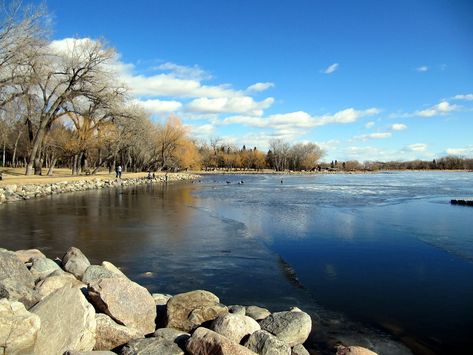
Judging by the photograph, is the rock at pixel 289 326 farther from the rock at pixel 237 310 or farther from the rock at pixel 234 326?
the rock at pixel 237 310

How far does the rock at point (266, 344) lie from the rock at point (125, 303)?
1.53 metres

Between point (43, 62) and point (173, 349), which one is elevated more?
point (43, 62)

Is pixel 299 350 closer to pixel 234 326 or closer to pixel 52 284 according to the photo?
pixel 234 326

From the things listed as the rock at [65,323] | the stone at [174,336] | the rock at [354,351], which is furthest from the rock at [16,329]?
the rock at [354,351]

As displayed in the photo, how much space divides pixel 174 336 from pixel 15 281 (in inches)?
92.7

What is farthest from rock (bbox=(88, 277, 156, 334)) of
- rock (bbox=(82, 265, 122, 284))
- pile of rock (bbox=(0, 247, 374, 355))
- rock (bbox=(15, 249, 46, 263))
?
rock (bbox=(15, 249, 46, 263))

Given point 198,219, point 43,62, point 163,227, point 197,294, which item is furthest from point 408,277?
point 43,62

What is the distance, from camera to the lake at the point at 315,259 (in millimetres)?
6703

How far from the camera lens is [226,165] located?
133m

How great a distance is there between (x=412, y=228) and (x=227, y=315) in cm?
1211

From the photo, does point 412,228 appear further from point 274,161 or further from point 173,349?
point 274,161

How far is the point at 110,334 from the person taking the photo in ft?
→ 17.2

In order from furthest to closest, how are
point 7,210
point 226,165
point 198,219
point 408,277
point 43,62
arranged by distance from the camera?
point 226,165 → point 43,62 → point 7,210 → point 198,219 → point 408,277

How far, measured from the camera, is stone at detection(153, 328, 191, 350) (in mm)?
5184
